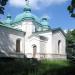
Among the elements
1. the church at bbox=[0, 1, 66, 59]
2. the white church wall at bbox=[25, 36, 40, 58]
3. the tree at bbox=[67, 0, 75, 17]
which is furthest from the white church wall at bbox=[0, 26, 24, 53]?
Result: the tree at bbox=[67, 0, 75, 17]

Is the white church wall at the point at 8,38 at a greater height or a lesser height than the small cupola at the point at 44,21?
lesser

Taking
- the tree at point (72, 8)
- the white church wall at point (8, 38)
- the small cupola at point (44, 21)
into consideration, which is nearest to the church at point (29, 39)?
the white church wall at point (8, 38)

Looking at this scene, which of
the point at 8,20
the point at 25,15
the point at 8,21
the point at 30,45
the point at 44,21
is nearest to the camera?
the point at 30,45

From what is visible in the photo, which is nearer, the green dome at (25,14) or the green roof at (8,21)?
the green dome at (25,14)

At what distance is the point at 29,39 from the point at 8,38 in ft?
13.8

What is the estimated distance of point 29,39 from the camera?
31969 mm

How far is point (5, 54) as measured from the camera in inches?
1102

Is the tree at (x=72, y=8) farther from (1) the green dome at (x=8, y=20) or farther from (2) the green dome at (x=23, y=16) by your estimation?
(1) the green dome at (x=8, y=20)

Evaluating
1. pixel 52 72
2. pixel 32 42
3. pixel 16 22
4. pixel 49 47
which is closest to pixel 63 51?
pixel 49 47

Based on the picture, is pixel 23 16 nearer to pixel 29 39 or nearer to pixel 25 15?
pixel 25 15

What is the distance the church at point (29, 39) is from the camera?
→ 28656 millimetres

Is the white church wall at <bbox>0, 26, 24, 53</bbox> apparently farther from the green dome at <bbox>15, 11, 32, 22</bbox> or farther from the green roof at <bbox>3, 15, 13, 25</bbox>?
the green roof at <bbox>3, 15, 13, 25</bbox>

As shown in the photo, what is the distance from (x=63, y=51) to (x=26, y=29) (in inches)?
282

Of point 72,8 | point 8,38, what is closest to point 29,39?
Result: point 8,38
